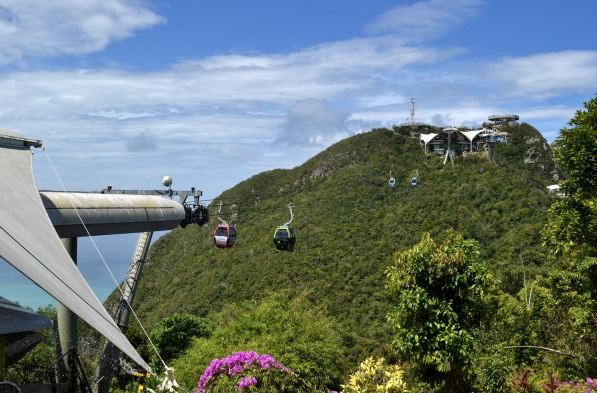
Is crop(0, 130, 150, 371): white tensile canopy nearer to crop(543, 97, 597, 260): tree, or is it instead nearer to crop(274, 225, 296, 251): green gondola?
crop(543, 97, 597, 260): tree

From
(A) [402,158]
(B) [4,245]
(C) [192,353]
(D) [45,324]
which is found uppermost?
(A) [402,158]

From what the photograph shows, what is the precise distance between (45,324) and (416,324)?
7621 mm

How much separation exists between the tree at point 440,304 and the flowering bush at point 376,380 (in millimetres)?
1201

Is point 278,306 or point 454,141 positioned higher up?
point 454,141

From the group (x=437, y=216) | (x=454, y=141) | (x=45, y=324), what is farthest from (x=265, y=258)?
(x=45, y=324)

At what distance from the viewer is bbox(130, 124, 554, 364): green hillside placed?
1490 inches

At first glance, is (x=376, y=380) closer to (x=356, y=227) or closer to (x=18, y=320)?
(x=18, y=320)

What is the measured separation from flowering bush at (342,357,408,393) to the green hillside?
18745 millimetres

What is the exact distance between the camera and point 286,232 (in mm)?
23062

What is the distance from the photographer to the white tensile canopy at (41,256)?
5.71 metres

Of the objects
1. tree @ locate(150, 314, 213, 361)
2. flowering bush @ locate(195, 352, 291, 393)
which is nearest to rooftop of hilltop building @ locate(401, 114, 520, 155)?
tree @ locate(150, 314, 213, 361)

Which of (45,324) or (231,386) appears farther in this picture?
(231,386)

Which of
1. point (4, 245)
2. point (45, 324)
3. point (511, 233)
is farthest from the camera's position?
point (511, 233)

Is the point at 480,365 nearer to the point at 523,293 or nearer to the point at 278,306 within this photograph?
the point at 278,306
